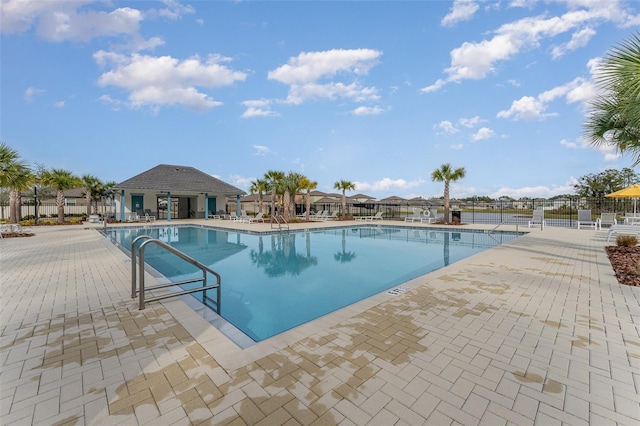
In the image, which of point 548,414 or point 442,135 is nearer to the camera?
point 548,414

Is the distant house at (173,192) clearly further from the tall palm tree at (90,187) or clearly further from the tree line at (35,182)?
the tall palm tree at (90,187)

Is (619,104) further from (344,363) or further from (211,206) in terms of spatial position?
(211,206)

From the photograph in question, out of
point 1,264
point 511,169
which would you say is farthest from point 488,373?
point 511,169

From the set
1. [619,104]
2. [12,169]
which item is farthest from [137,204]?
[619,104]

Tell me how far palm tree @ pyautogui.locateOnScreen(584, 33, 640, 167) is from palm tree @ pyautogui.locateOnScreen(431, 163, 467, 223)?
1000 cm

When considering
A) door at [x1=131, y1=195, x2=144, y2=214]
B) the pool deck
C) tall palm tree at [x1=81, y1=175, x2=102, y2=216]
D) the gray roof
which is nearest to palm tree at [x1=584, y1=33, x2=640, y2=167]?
the pool deck

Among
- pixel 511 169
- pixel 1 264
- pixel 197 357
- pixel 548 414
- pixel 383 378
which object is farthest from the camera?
pixel 511 169

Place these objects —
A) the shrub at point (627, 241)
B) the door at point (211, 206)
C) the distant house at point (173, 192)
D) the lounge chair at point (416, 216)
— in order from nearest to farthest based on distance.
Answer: the shrub at point (627, 241), the lounge chair at point (416, 216), the distant house at point (173, 192), the door at point (211, 206)

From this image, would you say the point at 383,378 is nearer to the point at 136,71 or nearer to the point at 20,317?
the point at 20,317

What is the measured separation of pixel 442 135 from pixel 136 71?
20.6 m

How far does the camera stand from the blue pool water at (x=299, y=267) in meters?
4.72

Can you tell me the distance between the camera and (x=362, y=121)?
24.2 meters

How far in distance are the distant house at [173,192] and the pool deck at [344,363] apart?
1828cm

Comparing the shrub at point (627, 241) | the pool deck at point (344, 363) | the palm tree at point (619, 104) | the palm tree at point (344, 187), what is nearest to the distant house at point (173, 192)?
the palm tree at point (344, 187)
